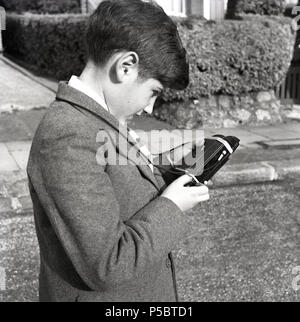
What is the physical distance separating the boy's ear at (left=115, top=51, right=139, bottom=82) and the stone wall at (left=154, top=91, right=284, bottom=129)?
4.98 m

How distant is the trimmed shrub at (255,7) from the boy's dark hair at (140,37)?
5.93 metres

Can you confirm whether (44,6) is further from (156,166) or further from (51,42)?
(156,166)

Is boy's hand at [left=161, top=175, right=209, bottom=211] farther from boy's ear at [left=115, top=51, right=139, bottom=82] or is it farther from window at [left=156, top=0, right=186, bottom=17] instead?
window at [left=156, top=0, right=186, bottom=17]

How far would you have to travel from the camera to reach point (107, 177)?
126cm

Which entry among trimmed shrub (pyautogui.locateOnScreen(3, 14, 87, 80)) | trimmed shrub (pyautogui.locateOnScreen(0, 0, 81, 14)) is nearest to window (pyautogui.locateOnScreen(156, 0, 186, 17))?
trimmed shrub (pyautogui.locateOnScreen(3, 14, 87, 80))

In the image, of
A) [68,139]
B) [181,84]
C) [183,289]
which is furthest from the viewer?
[183,289]

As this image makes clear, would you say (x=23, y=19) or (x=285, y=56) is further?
(x=23, y=19)

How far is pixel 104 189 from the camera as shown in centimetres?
123

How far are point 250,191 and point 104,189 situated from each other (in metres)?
3.09

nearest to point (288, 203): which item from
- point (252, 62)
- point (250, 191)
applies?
point (250, 191)

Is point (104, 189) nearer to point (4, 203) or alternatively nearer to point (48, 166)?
point (48, 166)

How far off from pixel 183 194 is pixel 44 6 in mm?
11601

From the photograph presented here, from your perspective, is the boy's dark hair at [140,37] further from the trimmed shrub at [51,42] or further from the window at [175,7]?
the window at [175,7]

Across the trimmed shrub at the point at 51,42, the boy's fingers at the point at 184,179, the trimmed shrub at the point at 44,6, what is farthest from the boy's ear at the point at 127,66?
the trimmed shrub at the point at 44,6
